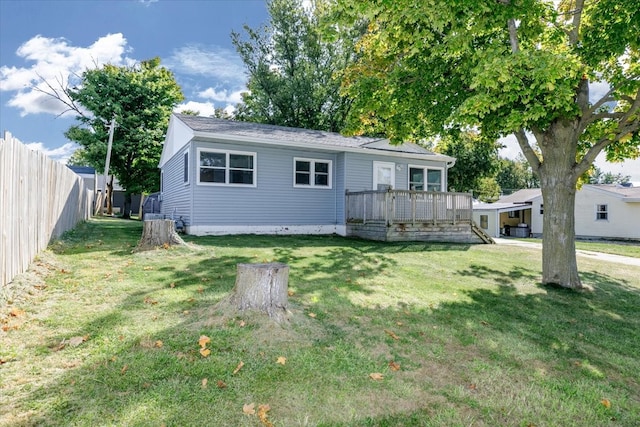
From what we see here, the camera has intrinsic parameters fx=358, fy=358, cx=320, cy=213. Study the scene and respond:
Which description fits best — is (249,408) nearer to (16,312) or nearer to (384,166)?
(16,312)

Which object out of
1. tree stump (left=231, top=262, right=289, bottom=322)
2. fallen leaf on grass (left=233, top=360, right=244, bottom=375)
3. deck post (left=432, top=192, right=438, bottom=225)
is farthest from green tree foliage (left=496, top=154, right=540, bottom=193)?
fallen leaf on grass (left=233, top=360, right=244, bottom=375)

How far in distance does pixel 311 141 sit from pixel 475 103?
324 inches

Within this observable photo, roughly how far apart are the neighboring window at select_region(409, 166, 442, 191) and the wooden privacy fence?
12.2 meters

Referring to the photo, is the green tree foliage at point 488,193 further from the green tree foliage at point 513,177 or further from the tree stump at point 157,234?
the tree stump at point 157,234

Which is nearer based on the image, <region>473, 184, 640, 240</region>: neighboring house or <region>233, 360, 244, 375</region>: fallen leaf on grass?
<region>233, 360, 244, 375</region>: fallen leaf on grass

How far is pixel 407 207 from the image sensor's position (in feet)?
40.9

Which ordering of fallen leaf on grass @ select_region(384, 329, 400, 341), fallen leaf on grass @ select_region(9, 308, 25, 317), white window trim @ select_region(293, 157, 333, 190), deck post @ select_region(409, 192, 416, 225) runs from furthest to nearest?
white window trim @ select_region(293, 157, 333, 190), deck post @ select_region(409, 192, 416, 225), fallen leaf on grass @ select_region(384, 329, 400, 341), fallen leaf on grass @ select_region(9, 308, 25, 317)

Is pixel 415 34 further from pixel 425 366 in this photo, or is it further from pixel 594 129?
pixel 425 366

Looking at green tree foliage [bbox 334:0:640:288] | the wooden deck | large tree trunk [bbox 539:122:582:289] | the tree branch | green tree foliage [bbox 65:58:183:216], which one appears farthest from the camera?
the tree branch

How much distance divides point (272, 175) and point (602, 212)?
22.8 meters

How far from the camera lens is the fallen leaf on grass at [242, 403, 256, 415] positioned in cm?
224

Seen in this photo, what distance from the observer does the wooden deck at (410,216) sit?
38.9 feet

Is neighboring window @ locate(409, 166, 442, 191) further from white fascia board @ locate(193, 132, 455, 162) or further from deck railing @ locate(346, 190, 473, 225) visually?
deck railing @ locate(346, 190, 473, 225)

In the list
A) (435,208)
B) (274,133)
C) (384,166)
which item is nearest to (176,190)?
(274,133)
